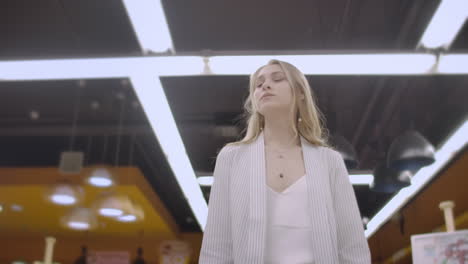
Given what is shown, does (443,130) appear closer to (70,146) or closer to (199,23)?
(199,23)

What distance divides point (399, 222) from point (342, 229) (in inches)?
338

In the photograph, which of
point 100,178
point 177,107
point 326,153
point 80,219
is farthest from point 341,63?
point 177,107

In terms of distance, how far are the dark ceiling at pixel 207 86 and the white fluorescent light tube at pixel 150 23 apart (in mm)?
299

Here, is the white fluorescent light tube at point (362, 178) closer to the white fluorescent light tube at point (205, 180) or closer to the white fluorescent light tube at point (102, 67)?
the white fluorescent light tube at point (205, 180)

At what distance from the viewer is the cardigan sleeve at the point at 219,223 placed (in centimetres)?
148

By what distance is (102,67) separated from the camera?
299 centimetres

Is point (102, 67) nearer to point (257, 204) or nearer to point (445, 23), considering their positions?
point (257, 204)

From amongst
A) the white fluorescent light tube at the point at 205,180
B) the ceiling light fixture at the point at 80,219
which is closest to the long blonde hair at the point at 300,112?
the white fluorescent light tube at the point at 205,180

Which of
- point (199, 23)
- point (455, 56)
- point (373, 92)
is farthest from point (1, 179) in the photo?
point (455, 56)

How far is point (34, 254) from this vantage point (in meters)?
11.1

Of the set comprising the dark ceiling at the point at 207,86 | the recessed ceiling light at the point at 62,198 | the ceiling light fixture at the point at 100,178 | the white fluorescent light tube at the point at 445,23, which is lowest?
the recessed ceiling light at the point at 62,198

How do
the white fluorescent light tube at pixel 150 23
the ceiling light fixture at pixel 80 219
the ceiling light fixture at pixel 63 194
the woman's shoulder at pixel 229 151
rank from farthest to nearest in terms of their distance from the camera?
the ceiling light fixture at pixel 80 219
the ceiling light fixture at pixel 63 194
the white fluorescent light tube at pixel 150 23
the woman's shoulder at pixel 229 151

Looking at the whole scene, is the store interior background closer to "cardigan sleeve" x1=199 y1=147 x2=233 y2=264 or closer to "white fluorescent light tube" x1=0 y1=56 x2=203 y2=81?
"white fluorescent light tube" x1=0 y1=56 x2=203 y2=81

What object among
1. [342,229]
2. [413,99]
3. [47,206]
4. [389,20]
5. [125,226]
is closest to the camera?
[342,229]
